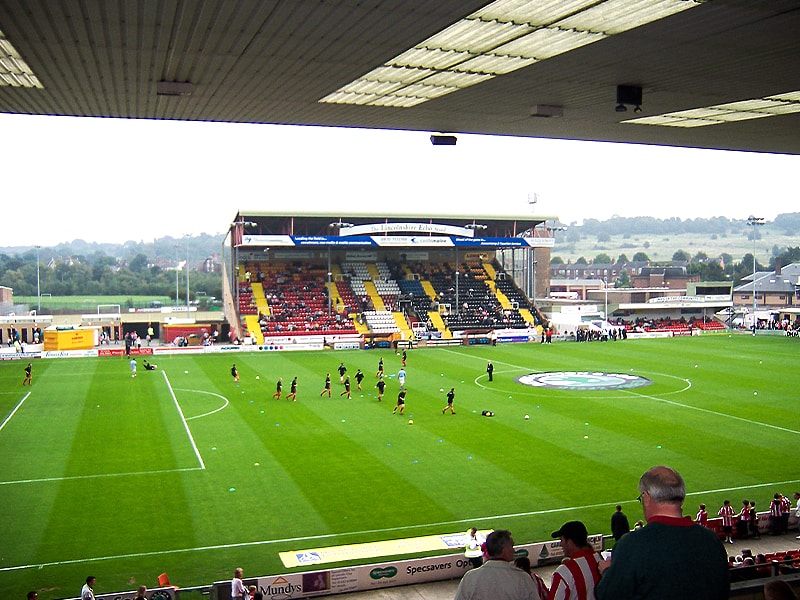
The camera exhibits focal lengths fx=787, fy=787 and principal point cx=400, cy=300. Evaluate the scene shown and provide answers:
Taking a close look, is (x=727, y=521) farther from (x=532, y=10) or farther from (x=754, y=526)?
(x=532, y=10)

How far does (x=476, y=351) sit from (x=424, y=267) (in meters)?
19.2

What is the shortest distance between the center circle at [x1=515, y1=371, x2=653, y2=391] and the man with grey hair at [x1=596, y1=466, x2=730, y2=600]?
113 ft

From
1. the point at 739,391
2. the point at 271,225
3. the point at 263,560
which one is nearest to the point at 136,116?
the point at 263,560

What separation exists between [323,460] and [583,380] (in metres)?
20.3

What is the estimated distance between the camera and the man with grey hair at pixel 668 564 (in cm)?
375

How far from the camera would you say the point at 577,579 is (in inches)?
209

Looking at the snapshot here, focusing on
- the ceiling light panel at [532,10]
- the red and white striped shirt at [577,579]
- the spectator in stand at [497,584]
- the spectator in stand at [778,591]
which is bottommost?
the red and white striped shirt at [577,579]

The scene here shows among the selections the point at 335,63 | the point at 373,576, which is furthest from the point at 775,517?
the point at 335,63

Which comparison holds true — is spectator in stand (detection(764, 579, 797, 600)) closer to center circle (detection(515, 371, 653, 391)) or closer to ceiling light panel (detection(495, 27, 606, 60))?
ceiling light panel (detection(495, 27, 606, 60))

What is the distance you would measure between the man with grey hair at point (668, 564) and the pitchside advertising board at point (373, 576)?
10.5 meters

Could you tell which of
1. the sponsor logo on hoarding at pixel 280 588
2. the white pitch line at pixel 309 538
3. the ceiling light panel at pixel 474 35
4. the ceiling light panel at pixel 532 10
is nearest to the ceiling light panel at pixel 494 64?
the ceiling light panel at pixel 474 35

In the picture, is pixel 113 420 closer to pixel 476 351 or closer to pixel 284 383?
pixel 284 383

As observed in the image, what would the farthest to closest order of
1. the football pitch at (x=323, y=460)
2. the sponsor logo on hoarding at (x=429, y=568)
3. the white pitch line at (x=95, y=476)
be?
1. the white pitch line at (x=95, y=476)
2. the football pitch at (x=323, y=460)
3. the sponsor logo on hoarding at (x=429, y=568)

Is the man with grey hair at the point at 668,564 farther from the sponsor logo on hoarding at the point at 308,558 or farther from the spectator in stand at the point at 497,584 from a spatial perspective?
the sponsor logo on hoarding at the point at 308,558
